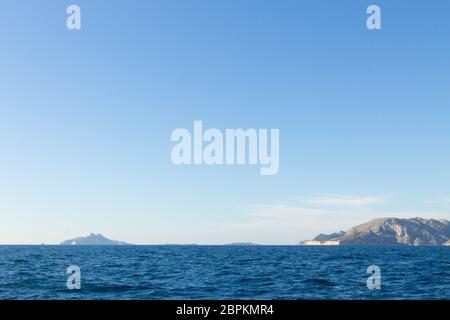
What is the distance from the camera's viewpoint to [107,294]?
29.9 metres

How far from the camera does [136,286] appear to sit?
34219 mm

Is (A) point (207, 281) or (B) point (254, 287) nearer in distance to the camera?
(B) point (254, 287)
